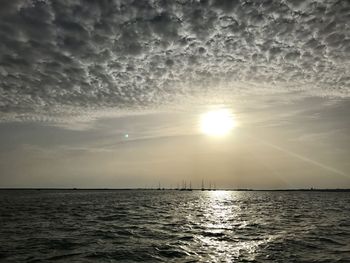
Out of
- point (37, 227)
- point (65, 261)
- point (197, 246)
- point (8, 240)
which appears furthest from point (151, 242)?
point (37, 227)

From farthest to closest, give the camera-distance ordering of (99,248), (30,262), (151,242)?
(151,242) → (99,248) → (30,262)

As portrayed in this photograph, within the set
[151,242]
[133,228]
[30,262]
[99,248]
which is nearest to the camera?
[30,262]

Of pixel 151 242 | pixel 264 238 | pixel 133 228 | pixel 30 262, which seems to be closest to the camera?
pixel 30 262

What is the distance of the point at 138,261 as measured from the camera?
1856 cm

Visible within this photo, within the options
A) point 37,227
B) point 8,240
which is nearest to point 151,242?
point 8,240

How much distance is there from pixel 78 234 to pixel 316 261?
17.1 metres

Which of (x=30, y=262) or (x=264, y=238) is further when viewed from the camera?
(x=264, y=238)

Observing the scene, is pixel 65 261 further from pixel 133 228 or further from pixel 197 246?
pixel 133 228

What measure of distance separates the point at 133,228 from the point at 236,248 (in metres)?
11.6

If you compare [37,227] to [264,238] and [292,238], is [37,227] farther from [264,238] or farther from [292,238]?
[292,238]

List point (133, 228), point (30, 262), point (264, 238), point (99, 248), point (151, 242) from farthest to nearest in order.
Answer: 1. point (133, 228)
2. point (264, 238)
3. point (151, 242)
4. point (99, 248)
5. point (30, 262)

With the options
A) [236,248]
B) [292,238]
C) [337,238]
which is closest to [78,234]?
[236,248]

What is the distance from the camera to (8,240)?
24.6 metres

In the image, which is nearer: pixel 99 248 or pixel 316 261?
pixel 316 261
